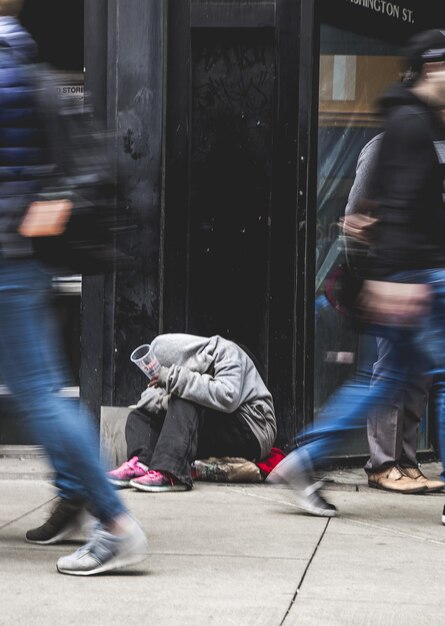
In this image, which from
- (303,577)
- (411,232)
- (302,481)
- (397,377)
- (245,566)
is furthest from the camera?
(302,481)

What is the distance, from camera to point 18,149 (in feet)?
12.7

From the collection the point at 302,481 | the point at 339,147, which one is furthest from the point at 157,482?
the point at 339,147

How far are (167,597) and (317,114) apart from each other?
343cm

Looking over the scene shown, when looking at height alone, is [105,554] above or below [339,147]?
below

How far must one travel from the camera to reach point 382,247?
4562 mm

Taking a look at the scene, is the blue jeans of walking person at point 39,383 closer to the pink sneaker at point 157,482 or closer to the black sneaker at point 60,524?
the black sneaker at point 60,524

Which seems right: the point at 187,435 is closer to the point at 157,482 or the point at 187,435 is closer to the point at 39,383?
the point at 157,482

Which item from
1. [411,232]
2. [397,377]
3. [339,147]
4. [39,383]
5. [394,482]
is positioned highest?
[339,147]

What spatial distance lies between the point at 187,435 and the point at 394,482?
105 cm

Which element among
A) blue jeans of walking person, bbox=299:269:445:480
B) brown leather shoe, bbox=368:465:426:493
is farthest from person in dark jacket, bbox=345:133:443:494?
blue jeans of walking person, bbox=299:269:445:480

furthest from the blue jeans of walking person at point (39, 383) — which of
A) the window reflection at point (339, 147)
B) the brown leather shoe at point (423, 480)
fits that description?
the window reflection at point (339, 147)

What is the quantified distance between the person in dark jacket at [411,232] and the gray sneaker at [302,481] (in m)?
0.43

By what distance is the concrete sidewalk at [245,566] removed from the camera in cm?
350

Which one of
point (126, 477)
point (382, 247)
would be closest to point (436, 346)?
point (382, 247)
